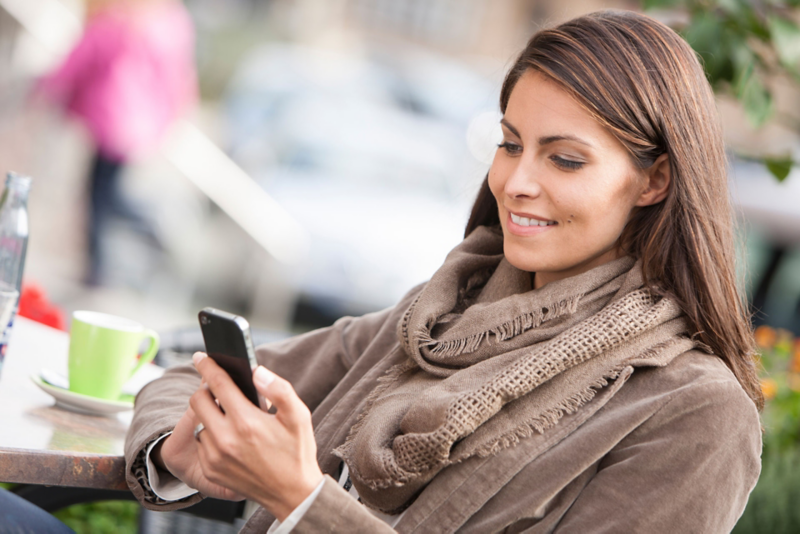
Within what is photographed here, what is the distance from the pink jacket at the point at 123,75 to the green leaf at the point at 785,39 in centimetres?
319

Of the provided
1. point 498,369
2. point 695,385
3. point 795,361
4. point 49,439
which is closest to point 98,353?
point 49,439

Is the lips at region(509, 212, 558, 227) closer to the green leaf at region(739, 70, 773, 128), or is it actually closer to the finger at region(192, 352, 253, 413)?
the finger at region(192, 352, 253, 413)

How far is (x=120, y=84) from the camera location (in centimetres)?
430

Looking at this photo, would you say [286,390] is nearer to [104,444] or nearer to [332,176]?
[104,444]

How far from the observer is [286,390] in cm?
109

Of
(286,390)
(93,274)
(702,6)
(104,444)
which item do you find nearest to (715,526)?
(286,390)

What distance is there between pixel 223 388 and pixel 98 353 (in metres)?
0.55

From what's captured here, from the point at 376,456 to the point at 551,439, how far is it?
278mm

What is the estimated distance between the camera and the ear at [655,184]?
4.90 feet

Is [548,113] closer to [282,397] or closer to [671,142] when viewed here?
[671,142]

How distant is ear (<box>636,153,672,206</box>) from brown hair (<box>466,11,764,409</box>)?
0.7 inches

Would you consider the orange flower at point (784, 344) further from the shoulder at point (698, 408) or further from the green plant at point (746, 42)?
the shoulder at point (698, 408)

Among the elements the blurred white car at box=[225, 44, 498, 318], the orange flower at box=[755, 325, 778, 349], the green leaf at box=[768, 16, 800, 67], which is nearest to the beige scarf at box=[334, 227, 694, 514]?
the green leaf at box=[768, 16, 800, 67]

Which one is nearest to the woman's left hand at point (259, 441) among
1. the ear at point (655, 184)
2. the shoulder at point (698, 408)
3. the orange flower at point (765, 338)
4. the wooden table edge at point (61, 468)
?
the wooden table edge at point (61, 468)
